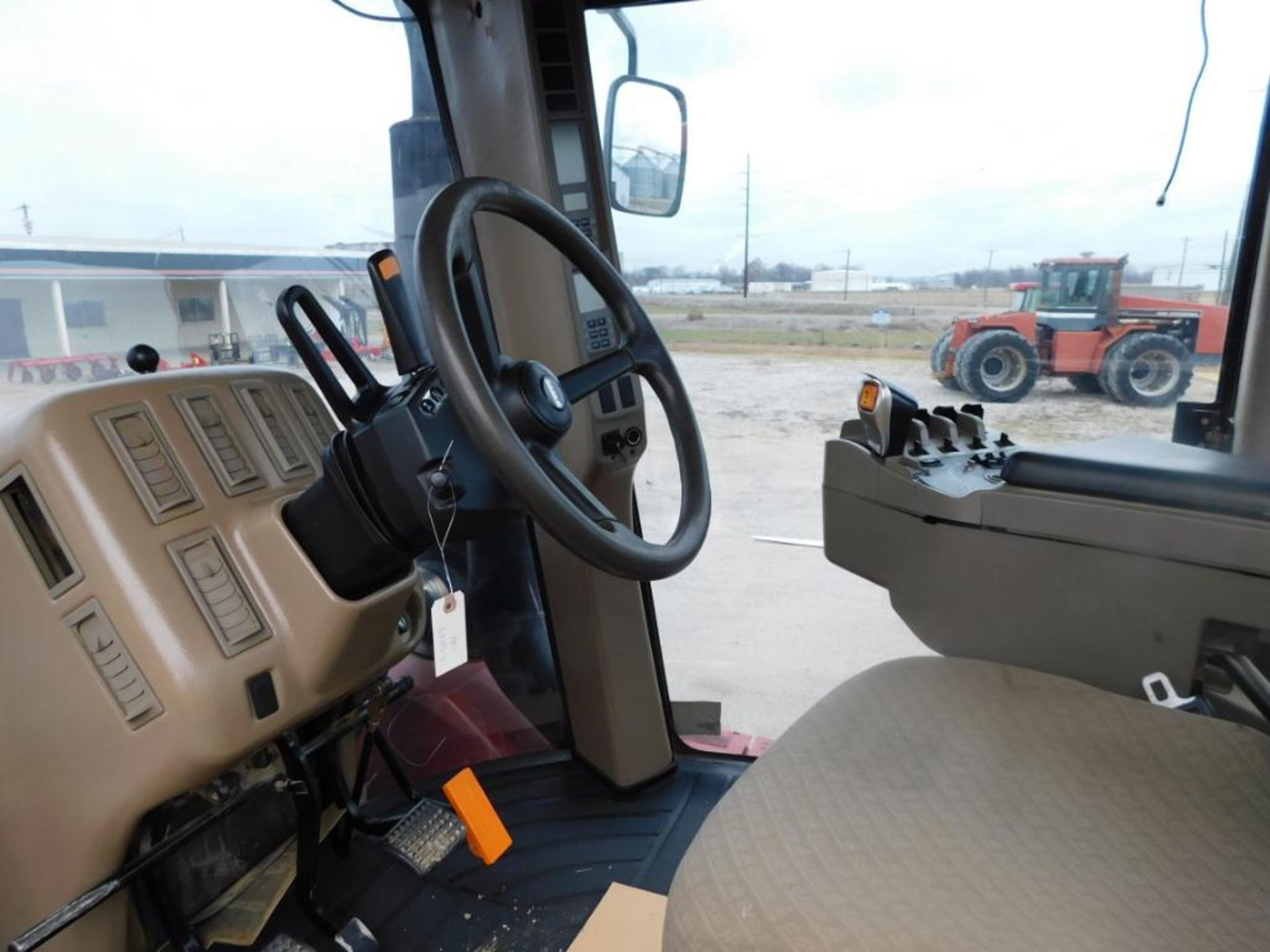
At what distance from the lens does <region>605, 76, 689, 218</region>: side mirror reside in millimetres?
1612

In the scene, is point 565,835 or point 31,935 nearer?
point 31,935

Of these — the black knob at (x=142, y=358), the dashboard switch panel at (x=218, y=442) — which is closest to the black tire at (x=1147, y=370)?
the dashboard switch panel at (x=218, y=442)

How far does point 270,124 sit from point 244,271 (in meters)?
0.26

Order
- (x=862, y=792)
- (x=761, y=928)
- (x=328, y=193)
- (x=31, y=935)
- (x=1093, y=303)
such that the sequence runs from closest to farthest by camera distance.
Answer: (x=761, y=928)
(x=862, y=792)
(x=31, y=935)
(x=328, y=193)
(x=1093, y=303)

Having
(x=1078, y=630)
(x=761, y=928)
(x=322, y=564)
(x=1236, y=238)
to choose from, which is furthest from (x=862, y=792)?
(x=1236, y=238)

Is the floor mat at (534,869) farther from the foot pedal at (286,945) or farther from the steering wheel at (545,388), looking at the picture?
the steering wheel at (545,388)

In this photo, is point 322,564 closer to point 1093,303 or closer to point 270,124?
point 270,124

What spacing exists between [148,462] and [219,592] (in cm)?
21

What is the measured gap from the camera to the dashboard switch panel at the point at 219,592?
114 cm

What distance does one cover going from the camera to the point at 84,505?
1076mm

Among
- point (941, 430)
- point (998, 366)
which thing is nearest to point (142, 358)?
point (941, 430)

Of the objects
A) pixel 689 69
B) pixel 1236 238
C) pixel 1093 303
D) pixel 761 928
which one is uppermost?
pixel 689 69

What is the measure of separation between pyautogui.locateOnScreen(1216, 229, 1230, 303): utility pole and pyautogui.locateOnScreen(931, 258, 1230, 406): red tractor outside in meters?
0.03

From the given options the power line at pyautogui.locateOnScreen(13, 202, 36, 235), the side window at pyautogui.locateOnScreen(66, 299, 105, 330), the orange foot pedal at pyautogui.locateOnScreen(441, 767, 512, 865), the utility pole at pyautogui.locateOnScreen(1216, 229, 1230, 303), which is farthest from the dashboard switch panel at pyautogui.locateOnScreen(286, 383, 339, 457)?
the utility pole at pyautogui.locateOnScreen(1216, 229, 1230, 303)
